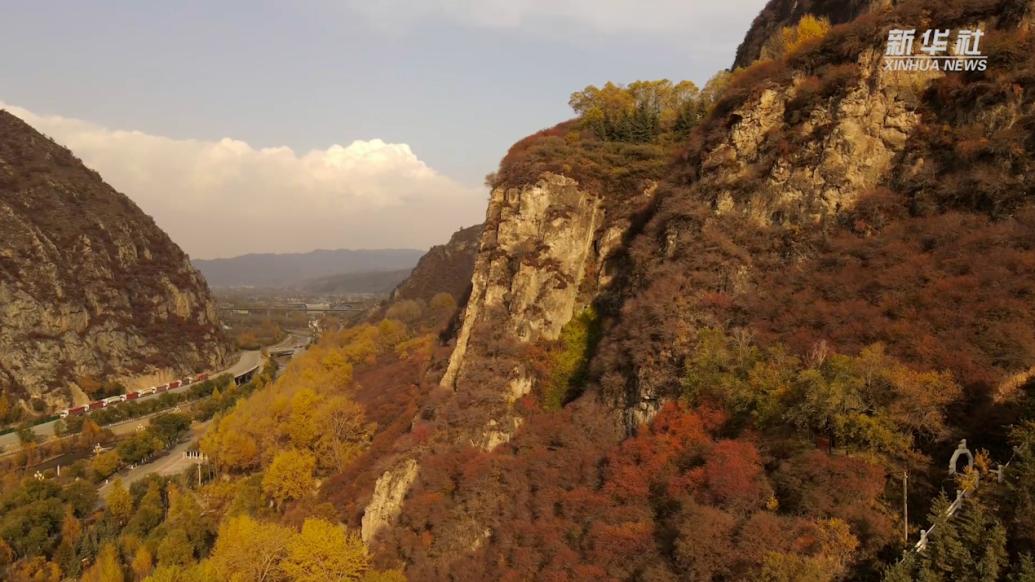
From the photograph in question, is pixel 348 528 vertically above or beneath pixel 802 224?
beneath

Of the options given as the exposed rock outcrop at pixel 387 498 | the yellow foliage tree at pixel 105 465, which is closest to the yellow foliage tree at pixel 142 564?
the exposed rock outcrop at pixel 387 498

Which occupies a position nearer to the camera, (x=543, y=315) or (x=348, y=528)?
(x=348, y=528)

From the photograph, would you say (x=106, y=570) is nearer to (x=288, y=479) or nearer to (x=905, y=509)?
(x=288, y=479)

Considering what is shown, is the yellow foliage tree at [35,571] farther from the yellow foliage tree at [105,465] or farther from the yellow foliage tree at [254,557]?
the yellow foliage tree at [254,557]

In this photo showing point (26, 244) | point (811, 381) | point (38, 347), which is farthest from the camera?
point (26, 244)

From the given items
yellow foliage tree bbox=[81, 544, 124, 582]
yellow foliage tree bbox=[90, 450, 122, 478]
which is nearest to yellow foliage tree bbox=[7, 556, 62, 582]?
yellow foliage tree bbox=[81, 544, 124, 582]

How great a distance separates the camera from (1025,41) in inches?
914

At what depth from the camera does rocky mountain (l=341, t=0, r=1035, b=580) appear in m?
17.2

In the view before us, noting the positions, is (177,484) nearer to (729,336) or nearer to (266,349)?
(729,336)

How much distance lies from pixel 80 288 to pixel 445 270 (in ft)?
207

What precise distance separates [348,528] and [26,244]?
9550cm

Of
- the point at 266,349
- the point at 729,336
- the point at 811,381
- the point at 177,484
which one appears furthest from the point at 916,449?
the point at 266,349

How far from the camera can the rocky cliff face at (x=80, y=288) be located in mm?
81312

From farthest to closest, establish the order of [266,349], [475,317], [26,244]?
[266,349]
[26,244]
[475,317]
